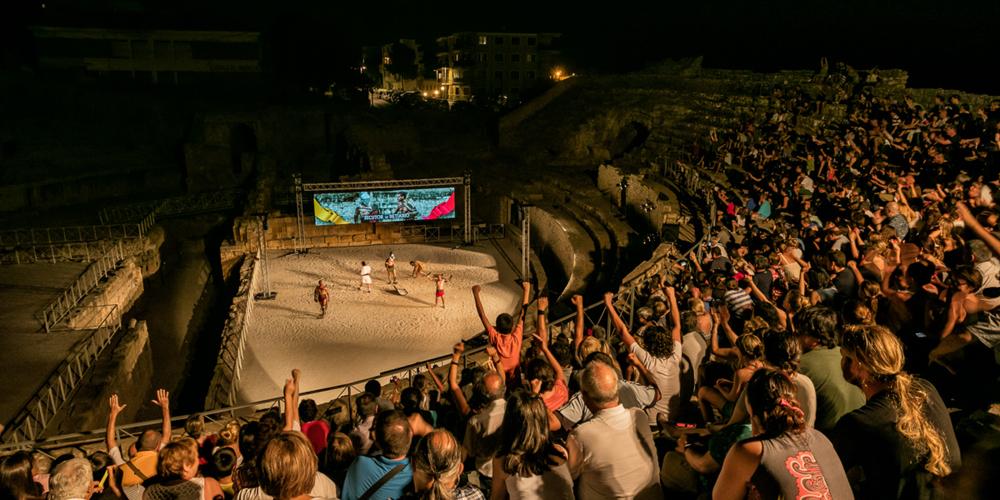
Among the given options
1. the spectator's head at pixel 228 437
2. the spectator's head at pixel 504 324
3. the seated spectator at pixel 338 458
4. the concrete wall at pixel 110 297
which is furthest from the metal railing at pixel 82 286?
the seated spectator at pixel 338 458

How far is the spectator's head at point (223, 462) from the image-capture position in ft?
17.0

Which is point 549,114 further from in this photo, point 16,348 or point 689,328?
point 689,328

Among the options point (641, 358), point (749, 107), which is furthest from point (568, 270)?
point (641, 358)

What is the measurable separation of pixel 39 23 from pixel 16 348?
3982 cm

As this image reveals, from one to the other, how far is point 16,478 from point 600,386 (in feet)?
12.4

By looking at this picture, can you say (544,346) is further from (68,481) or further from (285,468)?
(68,481)

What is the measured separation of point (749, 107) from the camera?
2845 cm

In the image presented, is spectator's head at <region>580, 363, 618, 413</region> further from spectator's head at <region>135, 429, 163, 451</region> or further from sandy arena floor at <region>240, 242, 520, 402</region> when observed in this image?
sandy arena floor at <region>240, 242, 520, 402</region>

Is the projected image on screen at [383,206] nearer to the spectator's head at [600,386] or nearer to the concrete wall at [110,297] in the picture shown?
the concrete wall at [110,297]

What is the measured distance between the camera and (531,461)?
12.3 ft

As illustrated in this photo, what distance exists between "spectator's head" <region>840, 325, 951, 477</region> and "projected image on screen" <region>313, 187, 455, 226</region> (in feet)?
73.0

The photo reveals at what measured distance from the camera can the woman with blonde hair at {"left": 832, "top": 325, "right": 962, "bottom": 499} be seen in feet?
10.7

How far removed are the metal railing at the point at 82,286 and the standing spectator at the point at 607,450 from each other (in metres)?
15.3

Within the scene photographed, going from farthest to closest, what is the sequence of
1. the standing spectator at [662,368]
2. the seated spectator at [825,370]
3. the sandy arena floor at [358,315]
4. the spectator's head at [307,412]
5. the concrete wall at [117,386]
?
1. the sandy arena floor at [358,315]
2. the concrete wall at [117,386]
3. the spectator's head at [307,412]
4. the standing spectator at [662,368]
5. the seated spectator at [825,370]
